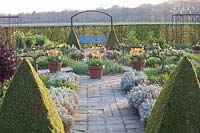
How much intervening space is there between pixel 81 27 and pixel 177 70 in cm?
1585

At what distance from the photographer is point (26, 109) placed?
11.8 feet

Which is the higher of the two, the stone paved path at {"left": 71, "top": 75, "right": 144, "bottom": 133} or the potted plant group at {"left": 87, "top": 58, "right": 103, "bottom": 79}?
the potted plant group at {"left": 87, "top": 58, "right": 103, "bottom": 79}

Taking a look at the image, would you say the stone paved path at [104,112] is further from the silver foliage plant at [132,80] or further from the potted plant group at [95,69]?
the potted plant group at [95,69]

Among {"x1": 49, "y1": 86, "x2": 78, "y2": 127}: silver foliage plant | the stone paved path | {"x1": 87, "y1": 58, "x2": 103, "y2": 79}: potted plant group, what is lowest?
the stone paved path

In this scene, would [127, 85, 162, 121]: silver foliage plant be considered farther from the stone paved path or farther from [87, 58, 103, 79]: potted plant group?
[87, 58, 103, 79]: potted plant group

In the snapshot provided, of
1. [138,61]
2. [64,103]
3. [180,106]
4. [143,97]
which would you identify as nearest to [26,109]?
[180,106]

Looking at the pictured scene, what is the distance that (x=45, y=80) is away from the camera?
880cm

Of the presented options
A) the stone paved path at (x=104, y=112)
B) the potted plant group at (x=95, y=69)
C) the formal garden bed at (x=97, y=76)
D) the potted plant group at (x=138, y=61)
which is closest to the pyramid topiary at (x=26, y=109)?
the formal garden bed at (x=97, y=76)

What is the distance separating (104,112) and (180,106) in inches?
128

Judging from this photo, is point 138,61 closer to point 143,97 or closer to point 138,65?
point 138,65

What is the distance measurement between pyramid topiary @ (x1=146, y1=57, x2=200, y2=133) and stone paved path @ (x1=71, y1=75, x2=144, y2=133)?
6.58 feet

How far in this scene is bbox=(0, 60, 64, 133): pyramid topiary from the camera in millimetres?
3594

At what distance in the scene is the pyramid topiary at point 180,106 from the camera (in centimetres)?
360

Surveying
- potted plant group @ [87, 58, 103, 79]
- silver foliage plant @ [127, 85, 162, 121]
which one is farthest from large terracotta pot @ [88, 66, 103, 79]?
silver foliage plant @ [127, 85, 162, 121]
